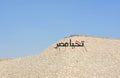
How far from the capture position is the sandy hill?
3747 cm

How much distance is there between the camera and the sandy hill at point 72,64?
37.5 meters

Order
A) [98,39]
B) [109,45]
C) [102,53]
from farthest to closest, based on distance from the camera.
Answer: [98,39], [109,45], [102,53]

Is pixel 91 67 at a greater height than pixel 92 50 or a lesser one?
lesser

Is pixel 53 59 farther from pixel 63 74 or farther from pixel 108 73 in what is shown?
pixel 108 73

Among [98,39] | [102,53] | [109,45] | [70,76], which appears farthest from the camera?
[98,39]

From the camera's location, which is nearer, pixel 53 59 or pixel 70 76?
pixel 70 76

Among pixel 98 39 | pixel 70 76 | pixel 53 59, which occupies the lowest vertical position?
pixel 70 76

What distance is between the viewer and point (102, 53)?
148 feet

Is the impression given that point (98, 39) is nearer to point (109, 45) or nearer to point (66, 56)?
point (109, 45)

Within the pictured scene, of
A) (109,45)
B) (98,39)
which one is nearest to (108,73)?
(109,45)

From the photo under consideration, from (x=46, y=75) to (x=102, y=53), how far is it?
1123 cm

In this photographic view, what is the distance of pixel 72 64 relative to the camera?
1556 inches

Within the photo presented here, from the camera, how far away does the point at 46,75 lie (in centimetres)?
3709

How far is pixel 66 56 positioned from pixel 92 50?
5353 millimetres
